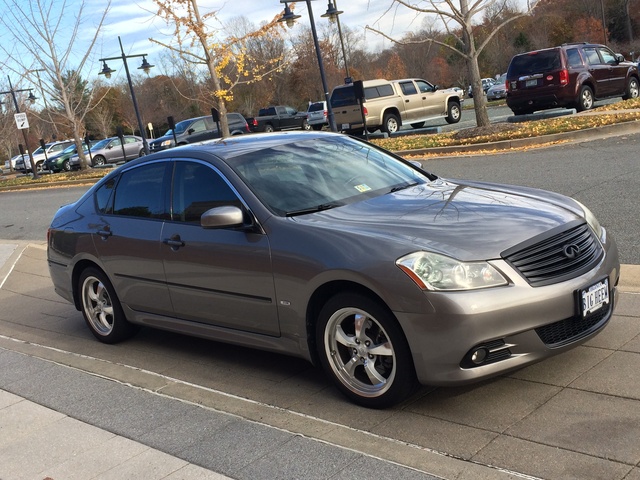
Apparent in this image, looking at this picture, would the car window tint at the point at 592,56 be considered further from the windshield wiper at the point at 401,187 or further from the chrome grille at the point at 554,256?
the chrome grille at the point at 554,256

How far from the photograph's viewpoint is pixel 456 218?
168 inches

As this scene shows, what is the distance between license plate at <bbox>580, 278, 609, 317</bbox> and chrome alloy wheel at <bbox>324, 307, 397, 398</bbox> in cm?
105

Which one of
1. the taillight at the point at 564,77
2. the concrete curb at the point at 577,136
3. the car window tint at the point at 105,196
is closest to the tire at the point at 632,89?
the taillight at the point at 564,77

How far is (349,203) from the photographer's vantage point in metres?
4.82

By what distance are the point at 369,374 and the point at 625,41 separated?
68.7 meters

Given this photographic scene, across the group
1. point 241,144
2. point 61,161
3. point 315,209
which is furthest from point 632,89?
point 61,161

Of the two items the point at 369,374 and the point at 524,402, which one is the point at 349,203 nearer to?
the point at 369,374

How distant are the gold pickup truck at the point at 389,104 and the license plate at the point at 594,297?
22119mm

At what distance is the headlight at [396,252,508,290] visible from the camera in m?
3.79

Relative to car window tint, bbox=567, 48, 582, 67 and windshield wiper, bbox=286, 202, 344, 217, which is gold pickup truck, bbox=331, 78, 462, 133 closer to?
car window tint, bbox=567, 48, 582, 67

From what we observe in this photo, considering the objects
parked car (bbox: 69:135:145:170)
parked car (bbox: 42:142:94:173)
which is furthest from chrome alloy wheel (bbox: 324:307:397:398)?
parked car (bbox: 42:142:94:173)

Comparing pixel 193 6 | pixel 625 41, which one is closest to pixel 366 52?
pixel 625 41

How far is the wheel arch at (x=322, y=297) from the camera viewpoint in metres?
4.06

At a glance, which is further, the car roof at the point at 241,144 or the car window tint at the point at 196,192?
the car roof at the point at 241,144
